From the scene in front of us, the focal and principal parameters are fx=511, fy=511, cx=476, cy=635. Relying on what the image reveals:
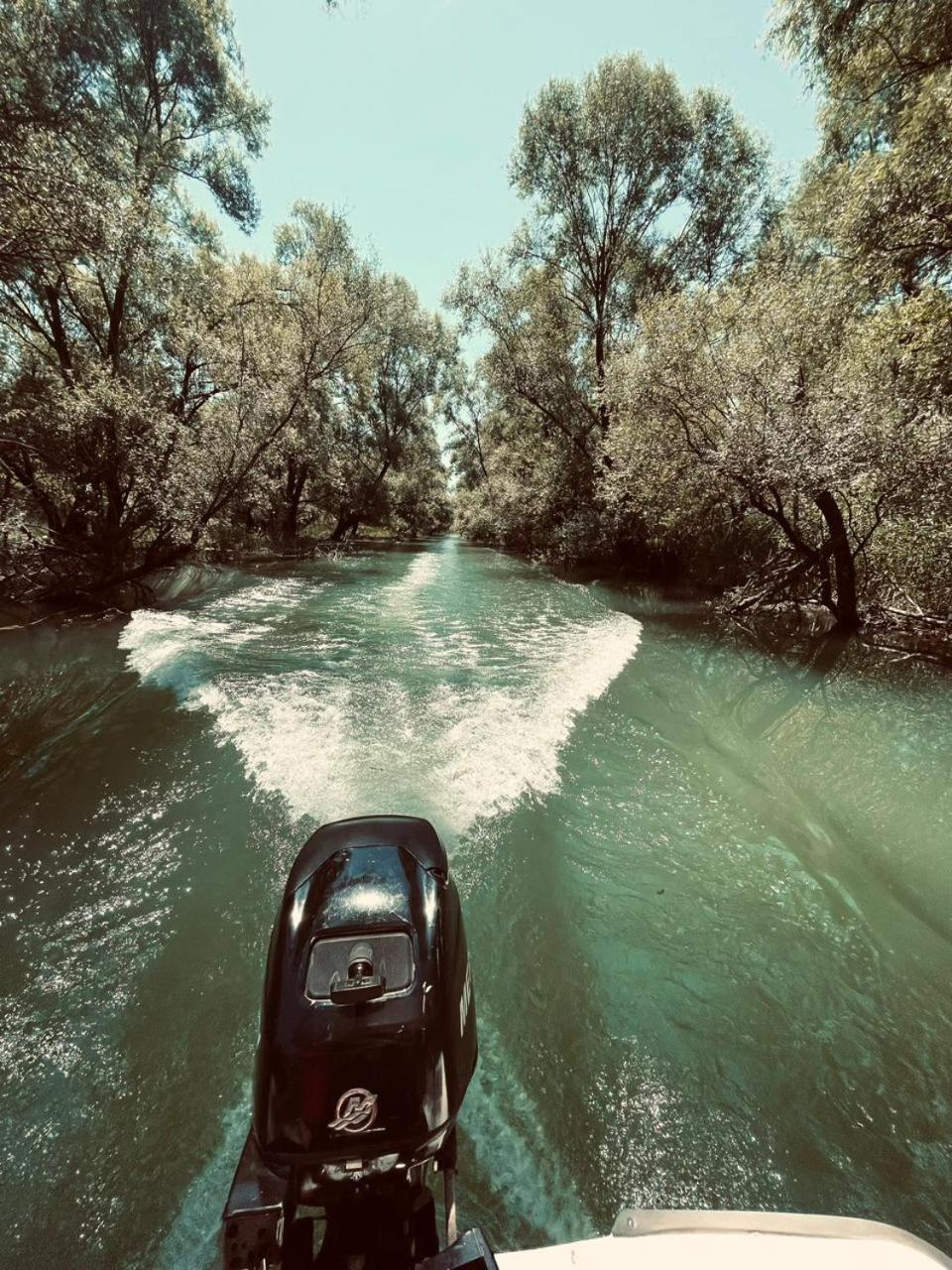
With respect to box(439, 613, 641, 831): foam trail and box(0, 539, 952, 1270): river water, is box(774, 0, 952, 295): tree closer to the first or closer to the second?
box(0, 539, 952, 1270): river water

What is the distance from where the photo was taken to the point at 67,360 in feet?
37.2

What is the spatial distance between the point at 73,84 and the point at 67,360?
16.7 ft

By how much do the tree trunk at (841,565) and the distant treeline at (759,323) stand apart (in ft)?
0.15

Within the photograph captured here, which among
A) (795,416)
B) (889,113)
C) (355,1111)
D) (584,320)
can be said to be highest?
(584,320)

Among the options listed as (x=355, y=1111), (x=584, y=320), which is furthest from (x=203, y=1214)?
(x=584, y=320)

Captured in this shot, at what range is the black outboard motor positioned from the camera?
1261 millimetres

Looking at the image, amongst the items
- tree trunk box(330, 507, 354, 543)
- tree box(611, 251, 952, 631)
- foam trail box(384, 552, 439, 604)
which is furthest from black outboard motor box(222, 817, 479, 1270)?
tree trunk box(330, 507, 354, 543)

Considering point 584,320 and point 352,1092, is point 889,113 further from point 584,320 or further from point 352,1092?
point 352,1092

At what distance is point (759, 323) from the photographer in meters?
9.17

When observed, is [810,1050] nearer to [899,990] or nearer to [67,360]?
[899,990]

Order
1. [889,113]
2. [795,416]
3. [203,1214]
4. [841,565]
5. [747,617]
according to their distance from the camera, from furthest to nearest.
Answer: [747,617] < [841,565] < [795,416] < [889,113] < [203,1214]

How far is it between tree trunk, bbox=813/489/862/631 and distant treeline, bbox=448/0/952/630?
1.8 inches

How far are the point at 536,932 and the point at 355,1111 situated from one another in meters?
1.76

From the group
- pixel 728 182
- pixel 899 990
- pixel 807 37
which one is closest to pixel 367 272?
pixel 728 182
